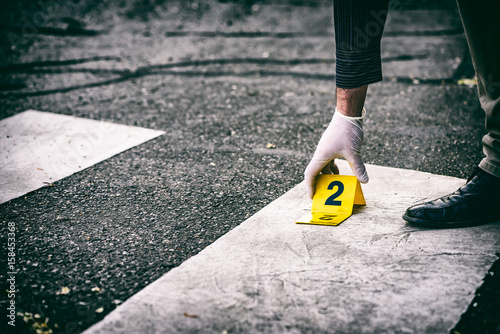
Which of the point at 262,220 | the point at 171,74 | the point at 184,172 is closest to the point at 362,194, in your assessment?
the point at 262,220

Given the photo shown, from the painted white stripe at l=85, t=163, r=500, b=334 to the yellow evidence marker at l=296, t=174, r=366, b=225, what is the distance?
5 centimetres

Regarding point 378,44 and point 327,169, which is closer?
point 378,44

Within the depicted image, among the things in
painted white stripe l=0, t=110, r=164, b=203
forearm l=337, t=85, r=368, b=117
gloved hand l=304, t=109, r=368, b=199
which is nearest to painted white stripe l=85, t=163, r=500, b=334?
gloved hand l=304, t=109, r=368, b=199

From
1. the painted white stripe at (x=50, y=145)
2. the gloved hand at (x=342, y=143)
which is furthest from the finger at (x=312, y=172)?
the painted white stripe at (x=50, y=145)

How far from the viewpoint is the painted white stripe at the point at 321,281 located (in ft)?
4.82

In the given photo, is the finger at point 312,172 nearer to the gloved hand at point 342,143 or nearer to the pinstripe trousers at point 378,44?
the gloved hand at point 342,143

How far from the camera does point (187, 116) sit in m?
3.58

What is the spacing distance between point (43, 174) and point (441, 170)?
2.37 m

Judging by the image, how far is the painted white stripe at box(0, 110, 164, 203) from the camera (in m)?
2.62

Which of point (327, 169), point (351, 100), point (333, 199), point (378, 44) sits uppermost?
point (378, 44)

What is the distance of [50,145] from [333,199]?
2028 millimetres

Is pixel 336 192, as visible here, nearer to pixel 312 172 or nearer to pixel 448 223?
pixel 312 172


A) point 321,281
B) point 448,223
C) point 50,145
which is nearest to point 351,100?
point 448,223

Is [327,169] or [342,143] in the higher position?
[342,143]
